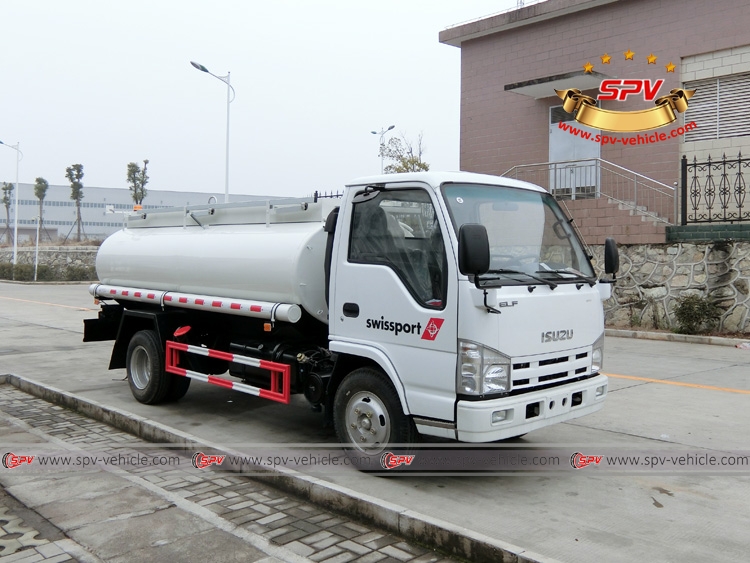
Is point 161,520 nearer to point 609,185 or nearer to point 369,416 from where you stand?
point 369,416

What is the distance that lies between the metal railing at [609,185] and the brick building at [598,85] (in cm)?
3

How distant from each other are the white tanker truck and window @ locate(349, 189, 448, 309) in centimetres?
1

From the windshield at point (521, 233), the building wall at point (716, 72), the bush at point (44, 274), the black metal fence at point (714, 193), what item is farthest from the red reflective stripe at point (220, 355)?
the bush at point (44, 274)

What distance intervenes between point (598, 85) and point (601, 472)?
46.9 ft

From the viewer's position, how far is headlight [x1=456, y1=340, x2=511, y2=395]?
4754 mm

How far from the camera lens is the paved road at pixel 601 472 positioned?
430 centimetres

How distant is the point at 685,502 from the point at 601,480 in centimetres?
65

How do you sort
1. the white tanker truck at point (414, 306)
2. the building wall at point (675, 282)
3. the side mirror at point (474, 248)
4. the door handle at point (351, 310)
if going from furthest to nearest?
the building wall at point (675, 282) → the door handle at point (351, 310) → the white tanker truck at point (414, 306) → the side mirror at point (474, 248)

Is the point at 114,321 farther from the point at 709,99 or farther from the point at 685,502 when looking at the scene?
the point at 709,99

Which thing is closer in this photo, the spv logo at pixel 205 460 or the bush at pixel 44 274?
the spv logo at pixel 205 460

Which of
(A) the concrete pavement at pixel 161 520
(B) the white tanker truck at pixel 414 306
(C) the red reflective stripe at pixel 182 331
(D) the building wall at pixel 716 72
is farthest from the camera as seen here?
(D) the building wall at pixel 716 72

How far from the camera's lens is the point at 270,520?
15.4 ft

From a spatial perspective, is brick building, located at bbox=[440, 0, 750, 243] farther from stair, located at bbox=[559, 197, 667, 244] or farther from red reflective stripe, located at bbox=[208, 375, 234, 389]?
red reflective stripe, located at bbox=[208, 375, 234, 389]

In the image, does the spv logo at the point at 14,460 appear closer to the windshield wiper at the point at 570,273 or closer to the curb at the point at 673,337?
the windshield wiper at the point at 570,273
